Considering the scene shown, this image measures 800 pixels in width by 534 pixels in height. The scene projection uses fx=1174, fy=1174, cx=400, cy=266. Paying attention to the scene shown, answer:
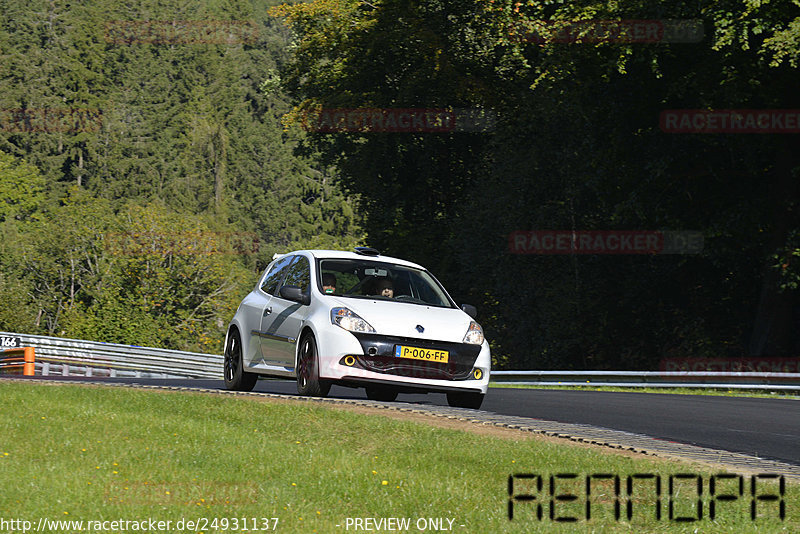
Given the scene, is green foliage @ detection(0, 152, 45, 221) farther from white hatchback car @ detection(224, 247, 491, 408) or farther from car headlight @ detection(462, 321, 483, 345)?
car headlight @ detection(462, 321, 483, 345)

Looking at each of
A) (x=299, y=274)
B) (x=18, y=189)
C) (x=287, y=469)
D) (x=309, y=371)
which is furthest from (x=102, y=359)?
(x=18, y=189)

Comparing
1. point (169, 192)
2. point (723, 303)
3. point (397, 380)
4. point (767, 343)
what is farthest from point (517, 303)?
point (169, 192)

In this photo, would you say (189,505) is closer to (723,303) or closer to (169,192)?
→ (723,303)

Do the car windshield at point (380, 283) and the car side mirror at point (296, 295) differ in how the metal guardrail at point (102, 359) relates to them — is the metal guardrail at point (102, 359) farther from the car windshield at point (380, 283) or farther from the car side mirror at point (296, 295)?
the car side mirror at point (296, 295)

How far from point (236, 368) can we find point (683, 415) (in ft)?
19.4

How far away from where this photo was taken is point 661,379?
26203 millimetres

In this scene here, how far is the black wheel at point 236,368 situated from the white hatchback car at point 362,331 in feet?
0.17

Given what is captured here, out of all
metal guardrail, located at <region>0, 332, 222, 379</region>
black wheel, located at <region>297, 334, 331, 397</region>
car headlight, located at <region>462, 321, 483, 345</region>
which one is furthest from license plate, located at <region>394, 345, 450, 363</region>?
metal guardrail, located at <region>0, 332, 222, 379</region>

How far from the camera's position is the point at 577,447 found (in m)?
10.5

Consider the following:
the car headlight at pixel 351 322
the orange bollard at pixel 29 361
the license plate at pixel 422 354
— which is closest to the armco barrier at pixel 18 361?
the orange bollard at pixel 29 361

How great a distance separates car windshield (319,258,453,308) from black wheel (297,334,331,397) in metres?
0.76

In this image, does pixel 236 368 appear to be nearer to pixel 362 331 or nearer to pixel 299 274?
pixel 299 274

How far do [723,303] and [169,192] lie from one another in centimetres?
8942

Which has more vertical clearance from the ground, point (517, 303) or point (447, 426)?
point (447, 426)
